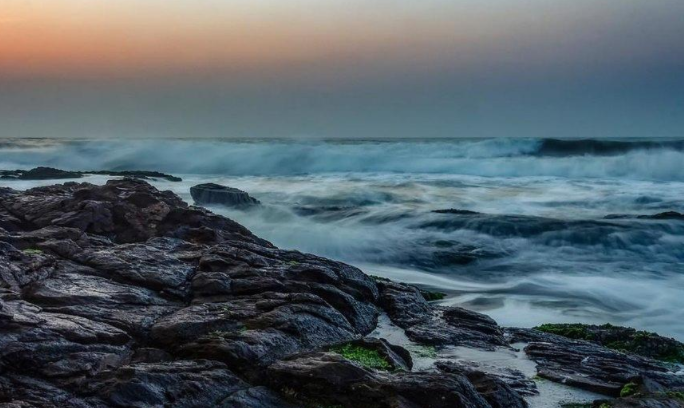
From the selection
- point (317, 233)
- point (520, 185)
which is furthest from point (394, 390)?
point (520, 185)

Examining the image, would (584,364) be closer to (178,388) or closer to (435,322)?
(435,322)

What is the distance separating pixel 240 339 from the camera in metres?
7.36

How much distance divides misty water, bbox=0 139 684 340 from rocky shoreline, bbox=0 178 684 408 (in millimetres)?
4401

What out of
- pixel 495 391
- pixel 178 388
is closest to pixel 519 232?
pixel 495 391

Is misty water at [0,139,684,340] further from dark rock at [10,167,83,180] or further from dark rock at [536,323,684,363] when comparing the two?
dark rock at [536,323,684,363]

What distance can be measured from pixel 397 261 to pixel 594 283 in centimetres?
591

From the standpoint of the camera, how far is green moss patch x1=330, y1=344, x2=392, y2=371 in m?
7.60

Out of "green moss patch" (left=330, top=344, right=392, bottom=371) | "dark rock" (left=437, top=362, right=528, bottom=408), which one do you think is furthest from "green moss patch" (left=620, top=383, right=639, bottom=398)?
"green moss patch" (left=330, top=344, right=392, bottom=371)

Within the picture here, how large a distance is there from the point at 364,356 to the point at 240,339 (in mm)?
1498

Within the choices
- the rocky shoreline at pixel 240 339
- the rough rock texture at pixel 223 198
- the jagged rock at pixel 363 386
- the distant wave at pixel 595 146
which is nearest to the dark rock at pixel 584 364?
the rocky shoreline at pixel 240 339

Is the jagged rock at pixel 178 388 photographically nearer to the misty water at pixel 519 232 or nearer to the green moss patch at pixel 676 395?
the green moss patch at pixel 676 395

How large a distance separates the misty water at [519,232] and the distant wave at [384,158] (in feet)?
1.32

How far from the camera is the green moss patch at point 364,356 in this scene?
7.60 m

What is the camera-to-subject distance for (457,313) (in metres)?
11.0
